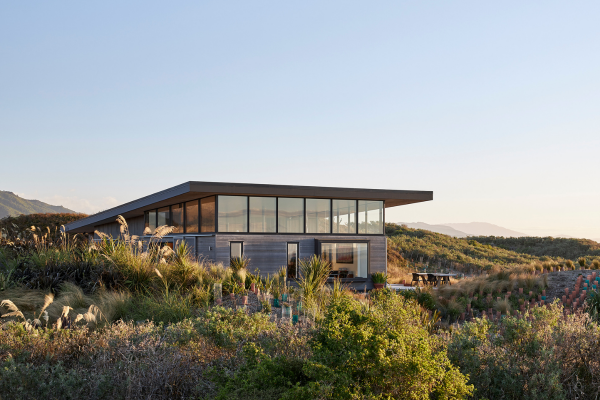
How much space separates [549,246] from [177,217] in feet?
129

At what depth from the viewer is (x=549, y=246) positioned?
43.0 metres

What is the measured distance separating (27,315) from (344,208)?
12350 mm

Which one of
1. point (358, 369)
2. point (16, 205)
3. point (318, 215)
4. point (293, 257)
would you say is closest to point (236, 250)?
point (293, 257)

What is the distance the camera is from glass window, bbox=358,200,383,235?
17531 millimetres

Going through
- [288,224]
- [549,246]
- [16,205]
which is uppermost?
[16,205]

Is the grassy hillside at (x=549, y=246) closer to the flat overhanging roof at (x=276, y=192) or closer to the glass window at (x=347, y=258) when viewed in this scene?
the flat overhanging roof at (x=276, y=192)

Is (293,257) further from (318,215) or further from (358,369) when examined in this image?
(358,369)

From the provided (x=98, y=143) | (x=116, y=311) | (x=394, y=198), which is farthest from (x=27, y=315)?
(x=98, y=143)

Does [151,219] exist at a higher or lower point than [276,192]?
lower

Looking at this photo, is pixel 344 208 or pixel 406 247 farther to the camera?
pixel 406 247

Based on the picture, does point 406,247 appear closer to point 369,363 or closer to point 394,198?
point 394,198

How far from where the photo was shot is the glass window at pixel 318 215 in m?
16.8

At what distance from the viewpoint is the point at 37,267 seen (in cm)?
927

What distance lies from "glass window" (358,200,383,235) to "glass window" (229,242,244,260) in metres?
5.01
